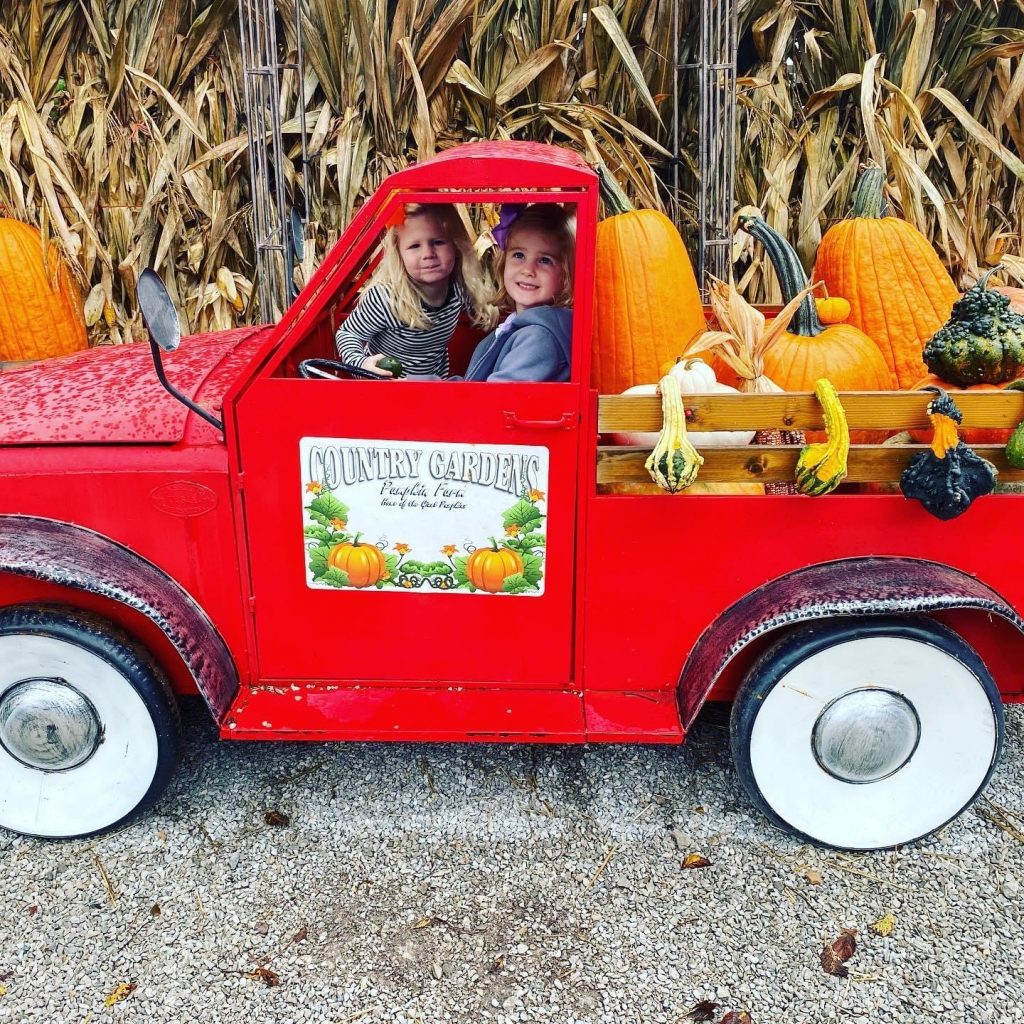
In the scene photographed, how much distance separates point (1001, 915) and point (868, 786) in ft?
1.51

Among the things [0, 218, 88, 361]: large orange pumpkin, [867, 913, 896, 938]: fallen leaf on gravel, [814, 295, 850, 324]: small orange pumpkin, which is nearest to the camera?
[867, 913, 896, 938]: fallen leaf on gravel

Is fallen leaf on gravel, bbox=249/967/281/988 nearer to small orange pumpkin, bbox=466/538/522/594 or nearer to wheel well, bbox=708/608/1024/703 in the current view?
small orange pumpkin, bbox=466/538/522/594

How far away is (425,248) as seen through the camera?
2.72m

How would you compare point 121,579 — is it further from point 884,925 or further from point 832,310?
point 832,310

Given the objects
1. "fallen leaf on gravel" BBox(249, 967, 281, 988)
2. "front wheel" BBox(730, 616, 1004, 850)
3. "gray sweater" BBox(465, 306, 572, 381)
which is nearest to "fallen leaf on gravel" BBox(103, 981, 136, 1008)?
"fallen leaf on gravel" BBox(249, 967, 281, 988)

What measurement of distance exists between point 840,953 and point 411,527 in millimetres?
1632

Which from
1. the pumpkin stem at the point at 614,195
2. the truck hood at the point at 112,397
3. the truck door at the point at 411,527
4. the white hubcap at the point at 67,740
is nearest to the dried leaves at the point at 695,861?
the truck door at the point at 411,527

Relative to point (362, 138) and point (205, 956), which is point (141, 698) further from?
point (362, 138)

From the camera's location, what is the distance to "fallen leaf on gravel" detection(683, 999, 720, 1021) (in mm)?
2059

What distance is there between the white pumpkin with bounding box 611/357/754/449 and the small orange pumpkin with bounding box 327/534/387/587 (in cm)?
79

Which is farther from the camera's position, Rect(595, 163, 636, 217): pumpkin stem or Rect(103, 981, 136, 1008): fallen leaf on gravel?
Rect(595, 163, 636, 217): pumpkin stem

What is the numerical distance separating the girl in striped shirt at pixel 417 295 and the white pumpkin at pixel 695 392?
2.67 ft

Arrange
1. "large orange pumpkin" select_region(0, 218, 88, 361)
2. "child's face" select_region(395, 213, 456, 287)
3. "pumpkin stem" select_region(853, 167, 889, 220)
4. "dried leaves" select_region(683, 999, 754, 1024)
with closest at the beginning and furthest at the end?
"dried leaves" select_region(683, 999, 754, 1024) < "child's face" select_region(395, 213, 456, 287) < "pumpkin stem" select_region(853, 167, 889, 220) < "large orange pumpkin" select_region(0, 218, 88, 361)

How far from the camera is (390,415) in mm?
2285
